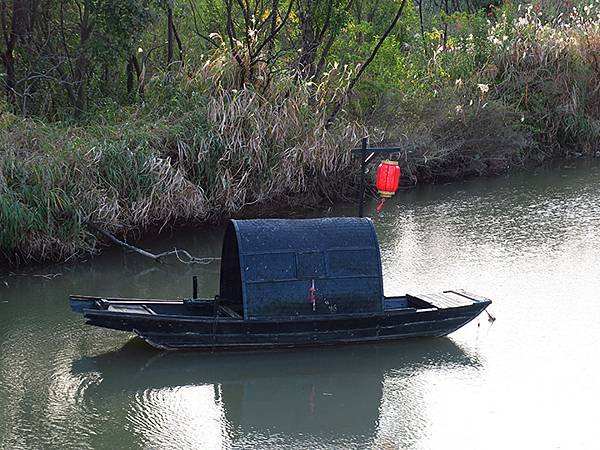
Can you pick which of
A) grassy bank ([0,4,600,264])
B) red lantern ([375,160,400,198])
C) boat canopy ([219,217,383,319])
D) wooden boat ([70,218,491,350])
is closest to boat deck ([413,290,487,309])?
wooden boat ([70,218,491,350])

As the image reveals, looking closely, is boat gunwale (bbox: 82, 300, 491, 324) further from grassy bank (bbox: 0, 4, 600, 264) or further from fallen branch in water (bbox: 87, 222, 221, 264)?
A: fallen branch in water (bbox: 87, 222, 221, 264)

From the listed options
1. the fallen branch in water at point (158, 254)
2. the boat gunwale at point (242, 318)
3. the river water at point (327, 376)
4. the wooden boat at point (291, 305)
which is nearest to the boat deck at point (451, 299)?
the wooden boat at point (291, 305)

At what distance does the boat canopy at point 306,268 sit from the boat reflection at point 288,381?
48cm

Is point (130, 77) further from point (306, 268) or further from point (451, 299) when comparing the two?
point (451, 299)

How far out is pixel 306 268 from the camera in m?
8.38

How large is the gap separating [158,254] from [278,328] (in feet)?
12.8

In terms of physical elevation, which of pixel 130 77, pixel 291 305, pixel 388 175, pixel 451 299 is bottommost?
pixel 451 299

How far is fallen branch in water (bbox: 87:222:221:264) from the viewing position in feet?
37.7

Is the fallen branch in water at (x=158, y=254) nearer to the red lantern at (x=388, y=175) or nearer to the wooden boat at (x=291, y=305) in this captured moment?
the red lantern at (x=388, y=175)

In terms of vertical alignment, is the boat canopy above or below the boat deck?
above

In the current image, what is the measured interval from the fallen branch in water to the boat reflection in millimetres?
2892

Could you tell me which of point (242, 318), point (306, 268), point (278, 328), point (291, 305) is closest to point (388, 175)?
point (306, 268)

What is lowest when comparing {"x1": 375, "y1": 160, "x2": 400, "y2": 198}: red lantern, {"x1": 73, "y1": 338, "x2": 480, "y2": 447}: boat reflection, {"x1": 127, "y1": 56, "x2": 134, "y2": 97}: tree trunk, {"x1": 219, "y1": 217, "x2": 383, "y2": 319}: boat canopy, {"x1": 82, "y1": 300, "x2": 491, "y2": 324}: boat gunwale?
{"x1": 73, "y1": 338, "x2": 480, "y2": 447}: boat reflection

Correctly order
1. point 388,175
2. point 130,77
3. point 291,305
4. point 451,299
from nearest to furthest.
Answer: point 291,305 → point 451,299 → point 388,175 → point 130,77
